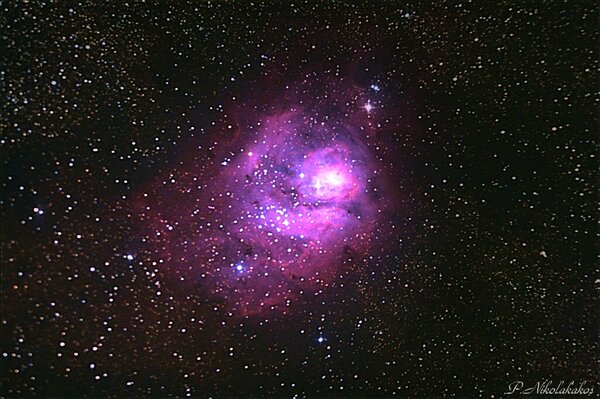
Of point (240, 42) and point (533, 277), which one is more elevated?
point (240, 42)

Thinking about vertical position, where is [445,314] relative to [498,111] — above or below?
below

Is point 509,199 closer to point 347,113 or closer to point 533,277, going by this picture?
point 533,277

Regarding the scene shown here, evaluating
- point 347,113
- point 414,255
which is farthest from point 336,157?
point 414,255

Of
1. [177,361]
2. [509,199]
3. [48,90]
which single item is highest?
[48,90]

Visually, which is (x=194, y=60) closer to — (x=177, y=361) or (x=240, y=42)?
(x=240, y=42)

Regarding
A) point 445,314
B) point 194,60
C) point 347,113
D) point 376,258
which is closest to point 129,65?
point 194,60

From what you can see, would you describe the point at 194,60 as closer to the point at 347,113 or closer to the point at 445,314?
the point at 347,113
